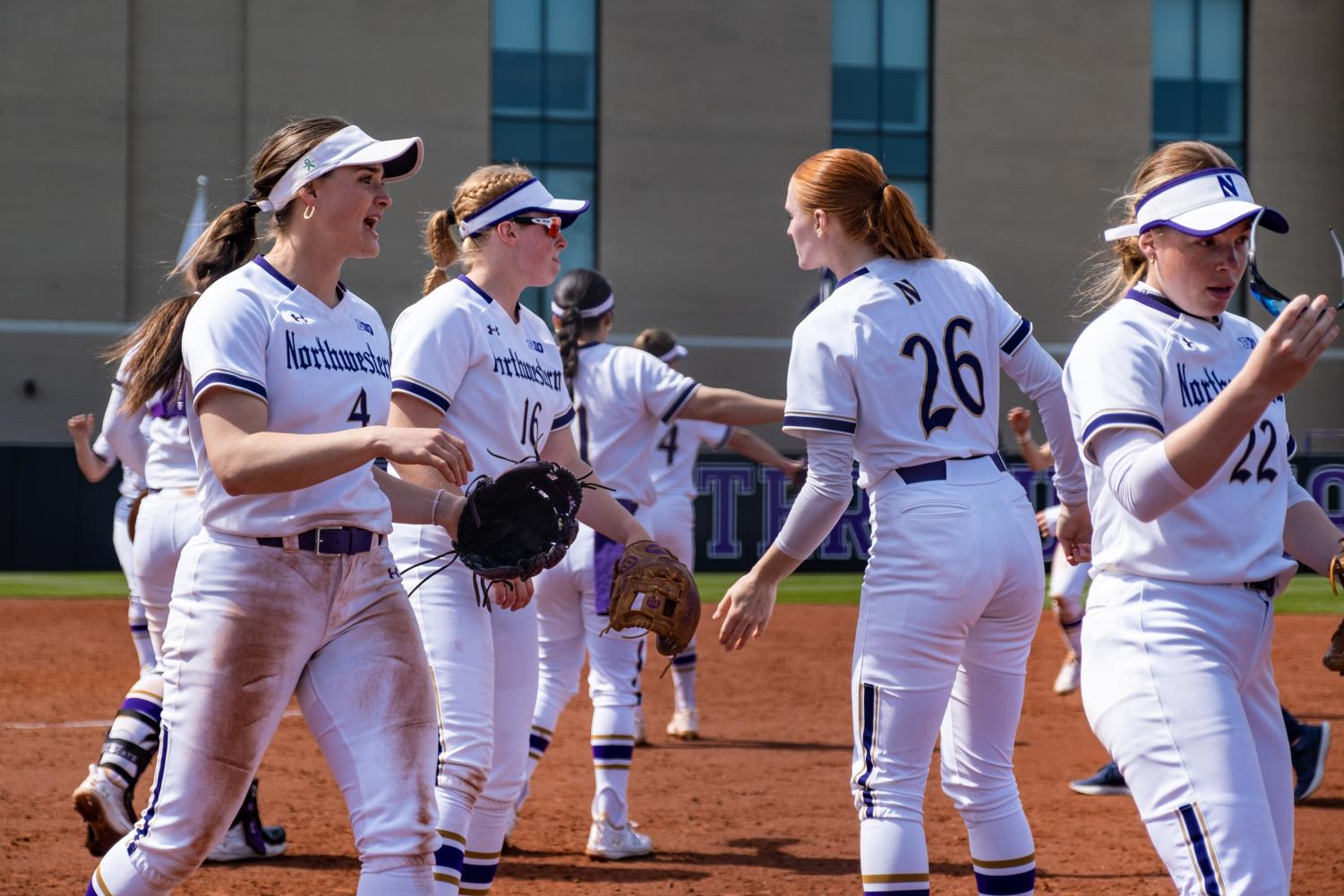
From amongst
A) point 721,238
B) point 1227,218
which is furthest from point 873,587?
point 721,238

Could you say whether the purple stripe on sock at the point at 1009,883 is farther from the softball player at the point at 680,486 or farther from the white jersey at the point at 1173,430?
the softball player at the point at 680,486

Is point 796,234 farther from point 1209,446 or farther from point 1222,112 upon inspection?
point 1222,112

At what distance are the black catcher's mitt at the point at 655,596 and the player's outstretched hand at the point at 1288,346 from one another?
1.88 meters

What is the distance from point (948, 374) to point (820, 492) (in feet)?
1.49

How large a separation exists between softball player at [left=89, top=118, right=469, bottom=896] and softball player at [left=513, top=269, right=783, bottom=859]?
259 centimetres

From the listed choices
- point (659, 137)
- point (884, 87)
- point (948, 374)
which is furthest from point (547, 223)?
point (884, 87)

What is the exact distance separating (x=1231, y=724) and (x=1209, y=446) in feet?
1.94

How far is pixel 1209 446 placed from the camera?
2887 mm

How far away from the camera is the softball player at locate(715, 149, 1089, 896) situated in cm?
384

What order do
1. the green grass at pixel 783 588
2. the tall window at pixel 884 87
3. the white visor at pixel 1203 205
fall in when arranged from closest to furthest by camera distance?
the white visor at pixel 1203 205
the green grass at pixel 783 588
the tall window at pixel 884 87

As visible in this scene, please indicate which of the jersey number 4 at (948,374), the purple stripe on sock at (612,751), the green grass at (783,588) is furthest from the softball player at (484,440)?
the green grass at (783,588)

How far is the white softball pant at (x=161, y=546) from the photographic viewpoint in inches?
231

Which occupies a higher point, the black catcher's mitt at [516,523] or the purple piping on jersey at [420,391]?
the purple piping on jersey at [420,391]

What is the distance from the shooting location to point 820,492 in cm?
394
